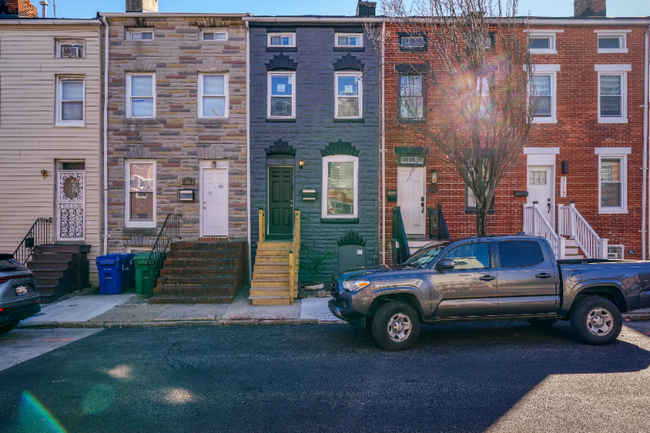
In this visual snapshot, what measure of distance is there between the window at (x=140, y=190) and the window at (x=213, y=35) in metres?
4.60

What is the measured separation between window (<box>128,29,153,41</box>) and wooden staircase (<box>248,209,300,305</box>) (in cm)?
722

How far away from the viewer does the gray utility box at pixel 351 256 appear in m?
13.0

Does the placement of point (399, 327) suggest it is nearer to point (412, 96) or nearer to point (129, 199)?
point (412, 96)

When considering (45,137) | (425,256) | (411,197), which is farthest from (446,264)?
(45,137)

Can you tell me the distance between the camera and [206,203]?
43.3 ft

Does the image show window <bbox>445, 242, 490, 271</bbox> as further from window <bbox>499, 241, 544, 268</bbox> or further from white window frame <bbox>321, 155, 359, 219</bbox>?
white window frame <bbox>321, 155, 359, 219</bbox>

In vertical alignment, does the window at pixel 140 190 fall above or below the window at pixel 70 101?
below

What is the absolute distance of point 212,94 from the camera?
1333 centimetres

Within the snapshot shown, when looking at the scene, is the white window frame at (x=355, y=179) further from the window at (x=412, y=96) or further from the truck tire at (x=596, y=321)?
the truck tire at (x=596, y=321)

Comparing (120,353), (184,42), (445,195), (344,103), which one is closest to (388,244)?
(445,195)

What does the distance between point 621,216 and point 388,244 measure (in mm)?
7873

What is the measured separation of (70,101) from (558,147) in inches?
644

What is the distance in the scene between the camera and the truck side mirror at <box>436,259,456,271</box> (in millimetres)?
6639

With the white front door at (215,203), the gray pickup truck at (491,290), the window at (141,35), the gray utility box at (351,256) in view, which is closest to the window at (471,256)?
the gray pickup truck at (491,290)
